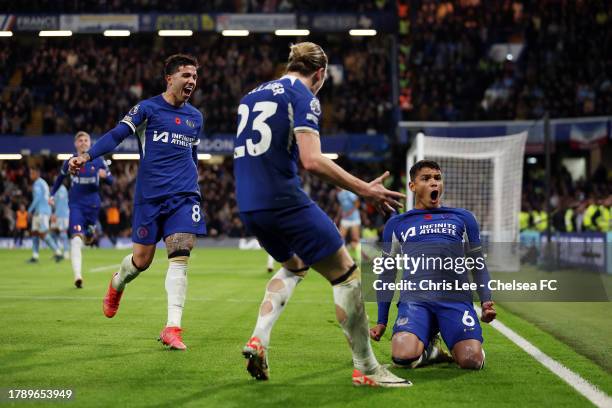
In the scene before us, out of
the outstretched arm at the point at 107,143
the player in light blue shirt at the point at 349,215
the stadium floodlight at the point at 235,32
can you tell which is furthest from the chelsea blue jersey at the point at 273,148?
the stadium floodlight at the point at 235,32

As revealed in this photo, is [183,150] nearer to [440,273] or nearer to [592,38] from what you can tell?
[440,273]

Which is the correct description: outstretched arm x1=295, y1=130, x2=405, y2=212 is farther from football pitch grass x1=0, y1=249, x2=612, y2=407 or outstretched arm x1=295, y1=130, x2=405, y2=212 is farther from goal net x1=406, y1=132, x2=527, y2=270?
goal net x1=406, y1=132, x2=527, y2=270

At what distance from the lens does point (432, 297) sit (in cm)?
639

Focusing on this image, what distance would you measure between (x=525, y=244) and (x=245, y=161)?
17876 mm

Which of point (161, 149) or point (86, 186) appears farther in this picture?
point (86, 186)

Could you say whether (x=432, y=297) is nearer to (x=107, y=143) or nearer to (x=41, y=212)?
(x=107, y=143)

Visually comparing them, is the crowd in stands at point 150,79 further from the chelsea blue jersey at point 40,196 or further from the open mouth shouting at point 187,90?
the open mouth shouting at point 187,90

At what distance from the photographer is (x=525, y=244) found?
22.0 m

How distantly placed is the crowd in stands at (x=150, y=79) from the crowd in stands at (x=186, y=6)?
70.7 inches

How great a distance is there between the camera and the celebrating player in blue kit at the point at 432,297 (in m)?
6.11

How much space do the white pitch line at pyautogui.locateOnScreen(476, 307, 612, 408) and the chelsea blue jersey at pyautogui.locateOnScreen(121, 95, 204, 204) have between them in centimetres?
319

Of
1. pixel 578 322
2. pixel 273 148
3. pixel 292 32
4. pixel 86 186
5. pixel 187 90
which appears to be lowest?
pixel 578 322

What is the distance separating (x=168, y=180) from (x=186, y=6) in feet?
103

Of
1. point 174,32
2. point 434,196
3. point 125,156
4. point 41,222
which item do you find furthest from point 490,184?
A: point 174,32
